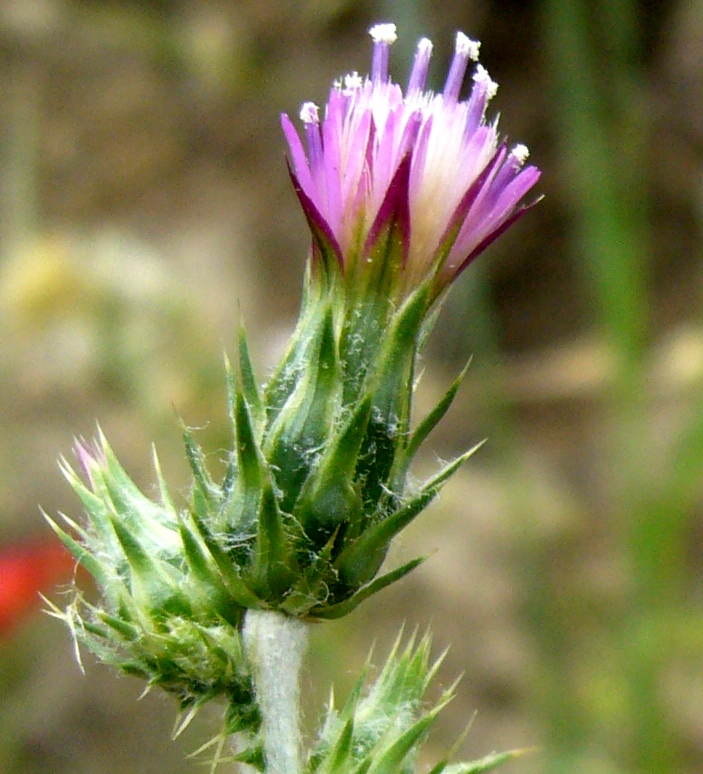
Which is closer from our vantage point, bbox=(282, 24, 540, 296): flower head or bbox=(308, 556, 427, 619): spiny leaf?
bbox=(308, 556, 427, 619): spiny leaf

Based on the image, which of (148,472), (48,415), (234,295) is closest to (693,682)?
(148,472)

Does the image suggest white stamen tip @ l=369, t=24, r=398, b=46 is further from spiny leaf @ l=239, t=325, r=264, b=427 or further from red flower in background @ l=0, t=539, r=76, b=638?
red flower in background @ l=0, t=539, r=76, b=638

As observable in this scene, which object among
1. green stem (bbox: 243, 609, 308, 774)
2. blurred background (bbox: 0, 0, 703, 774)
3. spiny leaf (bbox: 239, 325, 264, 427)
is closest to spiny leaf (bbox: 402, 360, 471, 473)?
spiny leaf (bbox: 239, 325, 264, 427)

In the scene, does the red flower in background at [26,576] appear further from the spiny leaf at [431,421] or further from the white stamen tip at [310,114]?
the white stamen tip at [310,114]

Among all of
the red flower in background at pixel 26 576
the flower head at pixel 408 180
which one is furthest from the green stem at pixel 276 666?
the red flower in background at pixel 26 576

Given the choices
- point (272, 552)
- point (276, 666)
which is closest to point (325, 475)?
point (272, 552)

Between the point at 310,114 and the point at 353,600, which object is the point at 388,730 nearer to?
the point at 353,600

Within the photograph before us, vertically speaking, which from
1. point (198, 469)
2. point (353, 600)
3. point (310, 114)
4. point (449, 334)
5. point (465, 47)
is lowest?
point (353, 600)

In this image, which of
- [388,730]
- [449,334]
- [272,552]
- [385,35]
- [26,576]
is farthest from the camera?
[449,334]
